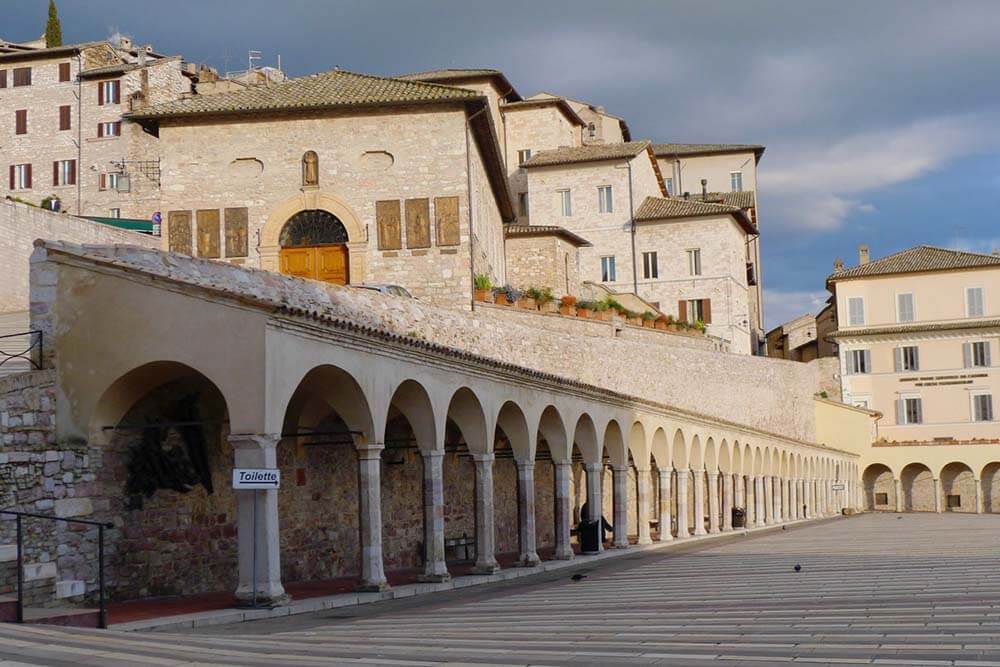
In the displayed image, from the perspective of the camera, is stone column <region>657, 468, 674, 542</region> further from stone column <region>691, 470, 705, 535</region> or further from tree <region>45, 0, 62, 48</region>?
tree <region>45, 0, 62, 48</region>

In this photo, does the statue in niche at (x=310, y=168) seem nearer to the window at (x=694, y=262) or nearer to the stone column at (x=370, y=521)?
the stone column at (x=370, y=521)

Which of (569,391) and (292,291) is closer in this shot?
(292,291)

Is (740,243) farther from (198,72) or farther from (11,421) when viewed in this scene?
(11,421)

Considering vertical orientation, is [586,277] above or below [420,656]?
above

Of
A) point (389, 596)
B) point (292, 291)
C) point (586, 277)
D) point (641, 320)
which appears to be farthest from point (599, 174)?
point (389, 596)

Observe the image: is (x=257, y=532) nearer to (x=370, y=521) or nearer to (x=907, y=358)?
(x=370, y=521)

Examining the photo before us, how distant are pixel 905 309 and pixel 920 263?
290 cm

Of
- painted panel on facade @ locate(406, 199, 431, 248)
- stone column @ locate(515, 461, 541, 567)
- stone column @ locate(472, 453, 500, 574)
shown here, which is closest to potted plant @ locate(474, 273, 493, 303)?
painted panel on facade @ locate(406, 199, 431, 248)

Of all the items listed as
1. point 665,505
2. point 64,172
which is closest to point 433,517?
point 665,505

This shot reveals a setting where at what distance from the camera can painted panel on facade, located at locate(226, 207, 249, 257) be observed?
40625 mm

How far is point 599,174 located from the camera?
68.5 metres

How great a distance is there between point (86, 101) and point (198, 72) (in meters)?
8.95

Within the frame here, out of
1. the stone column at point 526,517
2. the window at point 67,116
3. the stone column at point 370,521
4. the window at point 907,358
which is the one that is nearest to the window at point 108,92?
the window at point 67,116

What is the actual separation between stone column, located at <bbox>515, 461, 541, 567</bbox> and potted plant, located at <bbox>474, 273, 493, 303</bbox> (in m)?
14.0
